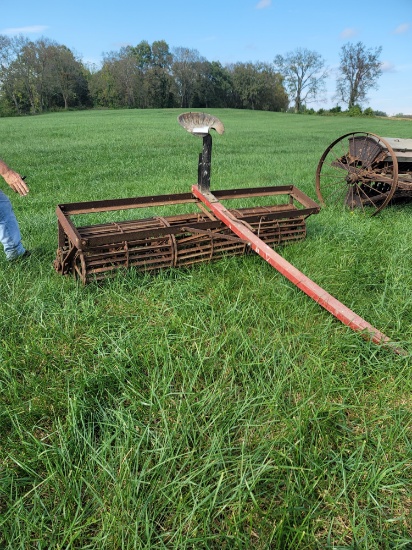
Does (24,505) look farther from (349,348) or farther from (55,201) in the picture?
(55,201)

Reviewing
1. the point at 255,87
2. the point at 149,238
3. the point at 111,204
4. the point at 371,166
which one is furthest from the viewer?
Result: the point at 255,87

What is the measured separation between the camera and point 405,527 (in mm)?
1432

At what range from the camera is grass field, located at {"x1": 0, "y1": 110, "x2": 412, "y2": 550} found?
1419mm

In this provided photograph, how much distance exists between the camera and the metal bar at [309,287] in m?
2.33

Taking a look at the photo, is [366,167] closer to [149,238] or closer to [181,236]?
[181,236]

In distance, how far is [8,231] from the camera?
3447 mm

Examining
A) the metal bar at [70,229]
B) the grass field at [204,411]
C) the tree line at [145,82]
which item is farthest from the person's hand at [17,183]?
the tree line at [145,82]

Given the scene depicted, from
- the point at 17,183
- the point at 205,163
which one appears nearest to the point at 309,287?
the point at 205,163

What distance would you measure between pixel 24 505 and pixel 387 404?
5.54 feet

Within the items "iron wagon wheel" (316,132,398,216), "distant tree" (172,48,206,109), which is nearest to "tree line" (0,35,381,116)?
"distant tree" (172,48,206,109)

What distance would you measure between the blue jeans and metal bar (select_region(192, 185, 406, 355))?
1.77 m

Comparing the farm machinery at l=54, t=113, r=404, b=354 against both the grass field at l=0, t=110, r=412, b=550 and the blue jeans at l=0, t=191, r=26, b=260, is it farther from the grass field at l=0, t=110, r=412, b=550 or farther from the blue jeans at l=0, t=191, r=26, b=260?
the blue jeans at l=0, t=191, r=26, b=260

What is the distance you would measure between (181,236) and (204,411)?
1989 mm

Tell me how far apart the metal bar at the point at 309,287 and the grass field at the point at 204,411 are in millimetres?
85
